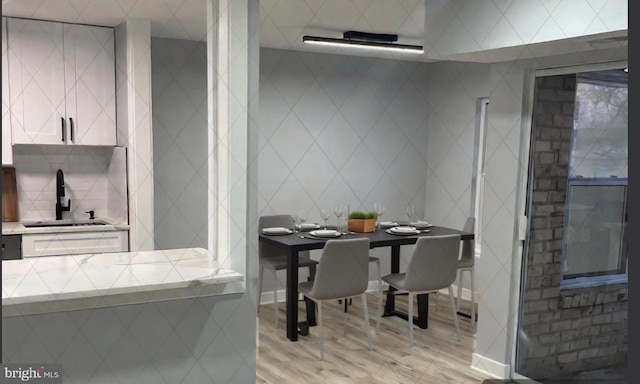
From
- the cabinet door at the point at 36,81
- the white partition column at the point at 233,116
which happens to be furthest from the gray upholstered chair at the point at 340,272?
the cabinet door at the point at 36,81

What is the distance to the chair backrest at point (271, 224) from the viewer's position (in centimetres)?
476

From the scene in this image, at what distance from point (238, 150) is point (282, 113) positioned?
108 inches

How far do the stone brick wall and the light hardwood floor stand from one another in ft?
1.51

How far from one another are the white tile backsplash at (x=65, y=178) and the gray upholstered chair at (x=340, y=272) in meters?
1.52

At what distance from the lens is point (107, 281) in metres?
2.17

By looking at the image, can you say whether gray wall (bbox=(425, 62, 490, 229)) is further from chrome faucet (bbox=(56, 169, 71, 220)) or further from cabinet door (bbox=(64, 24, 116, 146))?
chrome faucet (bbox=(56, 169, 71, 220))

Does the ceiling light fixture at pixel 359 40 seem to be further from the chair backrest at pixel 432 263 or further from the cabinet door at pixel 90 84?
the chair backrest at pixel 432 263

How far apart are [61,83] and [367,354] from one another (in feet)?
8.94

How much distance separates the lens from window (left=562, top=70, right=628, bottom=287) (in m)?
2.88

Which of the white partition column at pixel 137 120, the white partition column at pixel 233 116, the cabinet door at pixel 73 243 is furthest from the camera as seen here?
the white partition column at pixel 137 120

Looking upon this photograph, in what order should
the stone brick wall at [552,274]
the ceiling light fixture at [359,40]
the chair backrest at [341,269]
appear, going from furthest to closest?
the ceiling light fixture at [359,40] → the chair backrest at [341,269] → the stone brick wall at [552,274]

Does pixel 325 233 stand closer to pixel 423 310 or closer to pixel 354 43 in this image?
pixel 423 310

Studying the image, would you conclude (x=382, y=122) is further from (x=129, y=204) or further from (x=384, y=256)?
(x=129, y=204)

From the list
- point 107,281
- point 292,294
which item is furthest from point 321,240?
point 107,281
